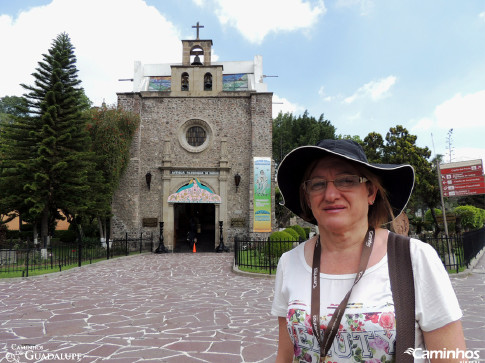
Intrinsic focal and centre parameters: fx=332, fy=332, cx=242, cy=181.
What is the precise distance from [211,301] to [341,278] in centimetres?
609

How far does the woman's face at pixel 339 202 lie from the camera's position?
1.53m

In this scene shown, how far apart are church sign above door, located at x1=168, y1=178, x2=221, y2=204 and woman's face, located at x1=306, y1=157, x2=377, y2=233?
18.0 metres

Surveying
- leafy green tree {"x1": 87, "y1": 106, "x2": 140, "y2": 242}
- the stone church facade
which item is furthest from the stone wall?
leafy green tree {"x1": 87, "y1": 106, "x2": 140, "y2": 242}

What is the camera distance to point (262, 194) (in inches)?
758

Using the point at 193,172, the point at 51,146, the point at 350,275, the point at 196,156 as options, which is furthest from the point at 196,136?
the point at 350,275

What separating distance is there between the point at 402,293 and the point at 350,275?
8.4 inches

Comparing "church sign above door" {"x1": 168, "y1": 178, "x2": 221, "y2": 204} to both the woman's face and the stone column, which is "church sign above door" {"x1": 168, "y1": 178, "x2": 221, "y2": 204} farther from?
the woman's face

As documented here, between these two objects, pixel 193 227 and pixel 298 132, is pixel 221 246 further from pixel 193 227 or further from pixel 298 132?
pixel 298 132

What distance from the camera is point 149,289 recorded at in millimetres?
8461

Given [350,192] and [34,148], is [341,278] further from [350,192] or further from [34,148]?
[34,148]

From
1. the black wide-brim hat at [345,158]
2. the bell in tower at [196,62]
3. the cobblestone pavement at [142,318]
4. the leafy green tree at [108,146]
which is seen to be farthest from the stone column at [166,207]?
the black wide-brim hat at [345,158]
